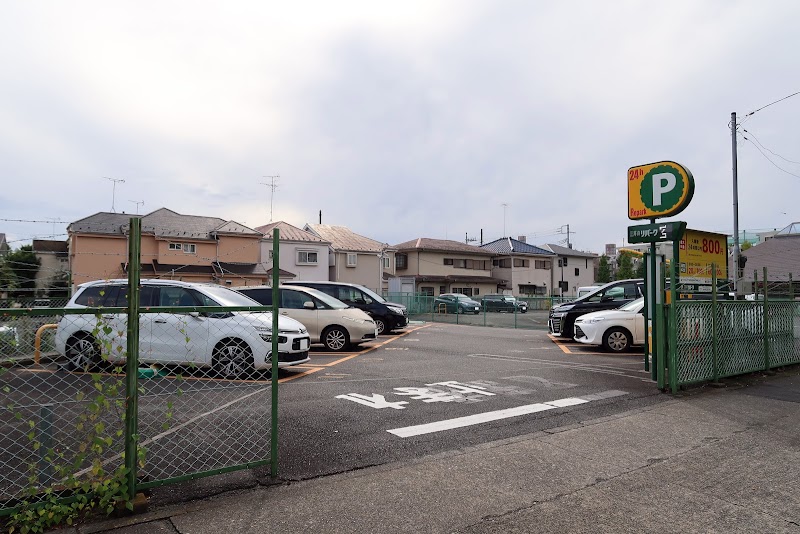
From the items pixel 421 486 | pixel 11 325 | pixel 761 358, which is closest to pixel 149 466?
pixel 11 325

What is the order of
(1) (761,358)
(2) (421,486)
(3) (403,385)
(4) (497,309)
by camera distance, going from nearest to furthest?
(2) (421,486), (3) (403,385), (1) (761,358), (4) (497,309)

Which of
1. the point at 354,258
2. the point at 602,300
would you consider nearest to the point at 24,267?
the point at 602,300

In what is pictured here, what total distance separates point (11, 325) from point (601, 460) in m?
4.75

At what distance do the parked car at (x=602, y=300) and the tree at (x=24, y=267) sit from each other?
13645mm

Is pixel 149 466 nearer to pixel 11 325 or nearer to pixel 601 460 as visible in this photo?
pixel 11 325

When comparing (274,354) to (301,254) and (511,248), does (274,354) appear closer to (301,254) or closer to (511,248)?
(301,254)

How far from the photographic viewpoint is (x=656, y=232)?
8.79 m

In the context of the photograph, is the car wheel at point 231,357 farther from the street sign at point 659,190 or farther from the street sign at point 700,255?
the street sign at point 659,190

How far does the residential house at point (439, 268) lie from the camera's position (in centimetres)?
4612

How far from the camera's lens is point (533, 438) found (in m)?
5.35

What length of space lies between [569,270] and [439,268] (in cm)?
1767

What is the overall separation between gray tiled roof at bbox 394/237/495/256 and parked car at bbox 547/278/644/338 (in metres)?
30.2

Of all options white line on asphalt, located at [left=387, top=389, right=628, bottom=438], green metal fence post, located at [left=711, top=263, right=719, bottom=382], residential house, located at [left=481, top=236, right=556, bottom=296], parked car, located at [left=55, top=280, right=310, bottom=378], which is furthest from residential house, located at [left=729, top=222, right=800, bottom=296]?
parked car, located at [left=55, top=280, right=310, bottom=378]

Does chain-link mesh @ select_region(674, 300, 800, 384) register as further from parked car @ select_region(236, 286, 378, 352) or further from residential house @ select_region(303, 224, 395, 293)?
residential house @ select_region(303, 224, 395, 293)
